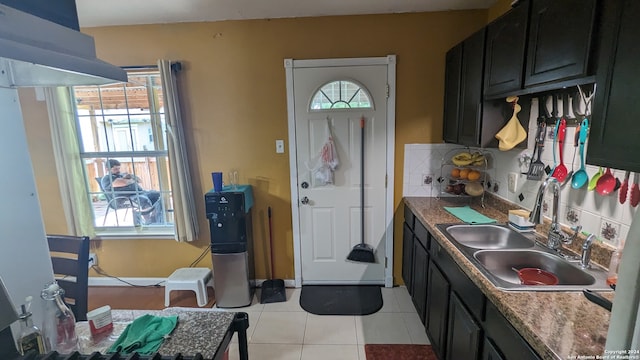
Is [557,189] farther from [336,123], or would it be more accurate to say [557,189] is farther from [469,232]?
[336,123]

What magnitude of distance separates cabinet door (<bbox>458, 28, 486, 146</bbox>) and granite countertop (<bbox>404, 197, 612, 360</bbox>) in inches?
41.5

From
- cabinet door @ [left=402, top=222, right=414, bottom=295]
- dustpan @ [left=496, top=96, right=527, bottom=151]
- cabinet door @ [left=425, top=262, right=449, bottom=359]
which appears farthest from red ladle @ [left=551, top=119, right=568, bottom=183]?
cabinet door @ [left=402, top=222, right=414, bottom=295]

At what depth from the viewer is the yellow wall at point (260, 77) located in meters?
2.54

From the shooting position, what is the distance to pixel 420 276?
223cm

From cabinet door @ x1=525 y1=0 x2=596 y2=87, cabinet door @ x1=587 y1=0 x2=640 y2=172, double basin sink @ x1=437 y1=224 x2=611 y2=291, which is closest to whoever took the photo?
cabinet door @ x1=587 y1=0 x2=640 y2=172

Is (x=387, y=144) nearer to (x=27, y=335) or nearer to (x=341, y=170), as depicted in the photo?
(x=341, y=170)

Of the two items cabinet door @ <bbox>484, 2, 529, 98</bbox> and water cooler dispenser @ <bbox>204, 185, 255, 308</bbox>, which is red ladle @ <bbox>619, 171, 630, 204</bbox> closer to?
cabinet door @ <bbox>484, 2, 529, 98</bbox>

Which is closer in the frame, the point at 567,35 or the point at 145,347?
the point at 145,347

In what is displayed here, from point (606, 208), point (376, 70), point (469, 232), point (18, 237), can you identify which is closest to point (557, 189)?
point (606, 208)

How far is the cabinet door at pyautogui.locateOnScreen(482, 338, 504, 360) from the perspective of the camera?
3.82ft

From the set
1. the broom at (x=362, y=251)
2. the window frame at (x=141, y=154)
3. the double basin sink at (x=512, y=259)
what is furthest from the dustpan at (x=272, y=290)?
the double basin sink at (x=512, y=259)

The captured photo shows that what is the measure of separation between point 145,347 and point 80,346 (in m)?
0.22

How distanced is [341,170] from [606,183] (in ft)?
5.83

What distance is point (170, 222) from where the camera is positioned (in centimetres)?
297
